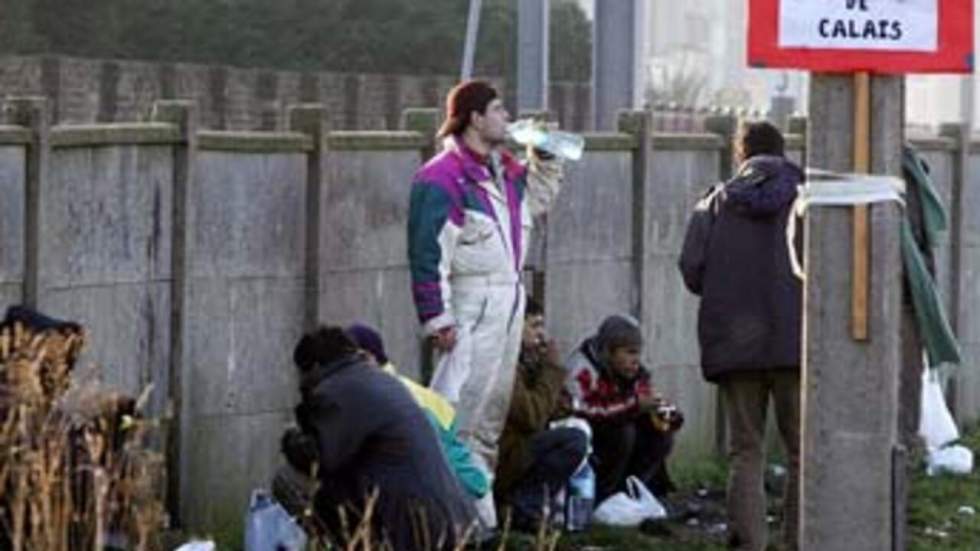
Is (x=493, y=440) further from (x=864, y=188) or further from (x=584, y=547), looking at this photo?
(x=864, y=188)

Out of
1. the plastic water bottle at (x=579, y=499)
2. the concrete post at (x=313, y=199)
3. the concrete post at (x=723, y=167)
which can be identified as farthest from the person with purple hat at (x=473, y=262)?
the concrete post at (x=723, y=167)

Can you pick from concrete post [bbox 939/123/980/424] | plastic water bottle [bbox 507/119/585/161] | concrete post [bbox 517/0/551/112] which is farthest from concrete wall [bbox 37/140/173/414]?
concrete post [bbox 939/123/980/424]

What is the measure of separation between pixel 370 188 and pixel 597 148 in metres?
2.15

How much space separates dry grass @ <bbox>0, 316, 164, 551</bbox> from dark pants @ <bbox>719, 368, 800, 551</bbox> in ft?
11.0

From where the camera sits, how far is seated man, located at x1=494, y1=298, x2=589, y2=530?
1290 cm

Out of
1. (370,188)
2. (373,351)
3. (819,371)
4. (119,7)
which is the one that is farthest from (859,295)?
(119,7)

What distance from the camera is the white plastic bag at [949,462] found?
15.8 meters

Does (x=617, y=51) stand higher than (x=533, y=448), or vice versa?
(x=617, y=51)

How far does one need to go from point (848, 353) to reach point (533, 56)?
390 inches

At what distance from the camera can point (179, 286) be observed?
12.1 meters

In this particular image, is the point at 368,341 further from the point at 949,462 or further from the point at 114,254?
the point at 949,462

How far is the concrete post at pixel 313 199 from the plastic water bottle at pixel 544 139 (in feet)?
2.60

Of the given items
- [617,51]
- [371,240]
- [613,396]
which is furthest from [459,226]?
[617,51]

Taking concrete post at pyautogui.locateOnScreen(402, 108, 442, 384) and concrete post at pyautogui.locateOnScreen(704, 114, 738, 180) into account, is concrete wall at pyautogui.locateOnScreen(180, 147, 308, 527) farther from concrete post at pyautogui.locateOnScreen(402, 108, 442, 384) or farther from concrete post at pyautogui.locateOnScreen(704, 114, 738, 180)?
concrete post at pyautogui.locateOnScreen(704, 114, 738, 180)
